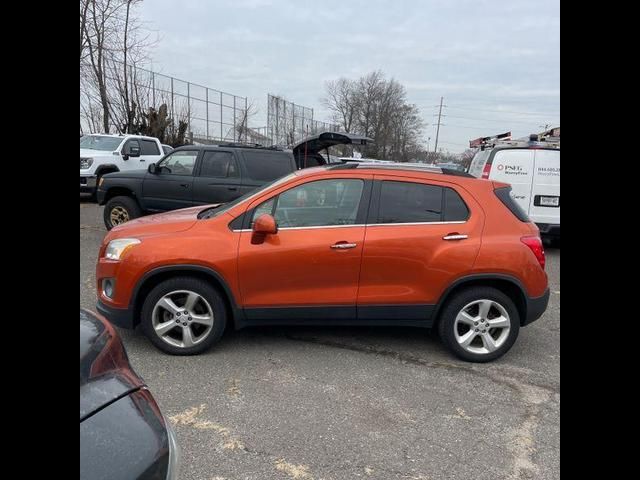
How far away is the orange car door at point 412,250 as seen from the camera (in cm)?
400

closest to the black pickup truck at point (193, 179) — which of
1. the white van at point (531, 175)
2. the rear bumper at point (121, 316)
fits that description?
the white van at point (531, 175)

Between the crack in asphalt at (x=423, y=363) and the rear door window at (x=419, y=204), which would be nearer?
the crack in asphalt at (x=423, y=363)

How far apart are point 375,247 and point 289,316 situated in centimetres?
95

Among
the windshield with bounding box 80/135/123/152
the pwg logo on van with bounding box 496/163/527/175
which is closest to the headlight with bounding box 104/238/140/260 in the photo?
the pwg logo on van with bounding box 496/163/527/175

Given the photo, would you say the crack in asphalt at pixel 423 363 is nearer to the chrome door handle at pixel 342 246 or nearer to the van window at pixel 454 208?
the chrome door handle at pixel 342 246

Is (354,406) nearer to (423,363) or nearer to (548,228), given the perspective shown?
(423,363)

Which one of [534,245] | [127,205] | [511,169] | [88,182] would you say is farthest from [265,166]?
[88,182]

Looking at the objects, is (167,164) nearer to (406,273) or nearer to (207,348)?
(207,348)

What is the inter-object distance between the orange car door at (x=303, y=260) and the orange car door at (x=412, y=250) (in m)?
0.12

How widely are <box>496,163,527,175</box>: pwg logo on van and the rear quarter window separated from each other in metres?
4.03

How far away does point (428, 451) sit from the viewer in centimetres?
288

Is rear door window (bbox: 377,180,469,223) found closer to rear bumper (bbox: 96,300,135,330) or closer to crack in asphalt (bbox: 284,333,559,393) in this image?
crack in asphalt (bbox: 284,333,559,393)

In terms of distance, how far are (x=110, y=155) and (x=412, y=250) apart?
11.1 metres
